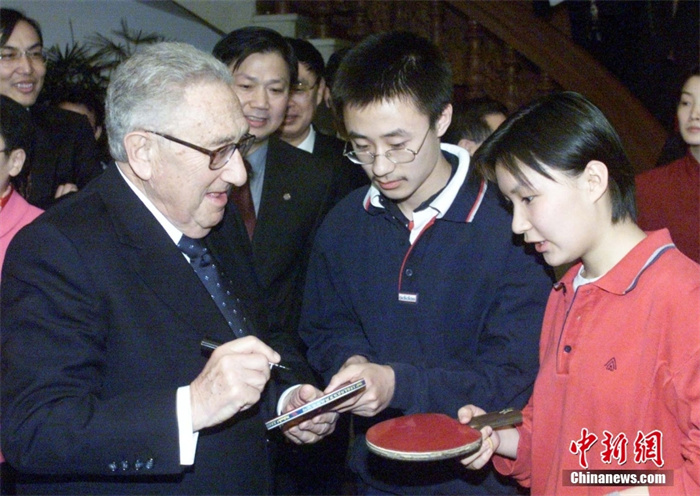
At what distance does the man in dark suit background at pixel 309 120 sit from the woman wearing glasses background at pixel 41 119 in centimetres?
90

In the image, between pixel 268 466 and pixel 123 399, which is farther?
pixel 268 466

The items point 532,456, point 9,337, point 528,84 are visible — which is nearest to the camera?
point 9,337

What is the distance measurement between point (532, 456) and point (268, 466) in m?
0.63

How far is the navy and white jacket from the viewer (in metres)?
1.95

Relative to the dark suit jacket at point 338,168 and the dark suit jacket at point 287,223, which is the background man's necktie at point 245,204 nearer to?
the dark suit jacket at point 287,223

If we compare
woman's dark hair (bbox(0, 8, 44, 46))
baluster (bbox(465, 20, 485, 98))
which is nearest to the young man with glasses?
woman's dark hair (bbox(0, 8, 44, 46))

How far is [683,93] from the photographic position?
300cm

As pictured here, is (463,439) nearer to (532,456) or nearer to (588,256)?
(532,456)

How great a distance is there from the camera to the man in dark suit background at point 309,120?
341 centimetres

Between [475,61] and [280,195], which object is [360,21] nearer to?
[475,61]

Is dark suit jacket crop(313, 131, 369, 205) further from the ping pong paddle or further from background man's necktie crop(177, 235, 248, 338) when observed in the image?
the ping pong paddle

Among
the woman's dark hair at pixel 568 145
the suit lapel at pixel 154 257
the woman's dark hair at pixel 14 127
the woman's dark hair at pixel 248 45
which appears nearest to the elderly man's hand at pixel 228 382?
the suit lapel at pixel 154 257

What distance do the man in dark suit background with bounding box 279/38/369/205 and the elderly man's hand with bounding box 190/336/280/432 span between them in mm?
1745

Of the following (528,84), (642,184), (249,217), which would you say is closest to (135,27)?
(528,84)
